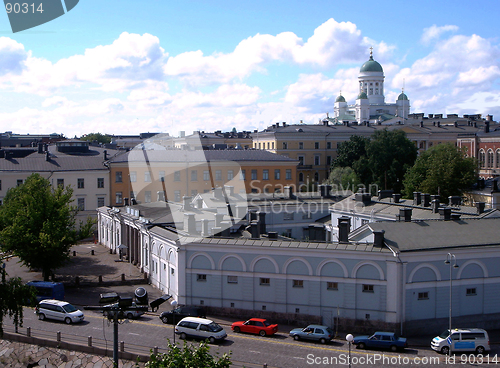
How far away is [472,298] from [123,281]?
2455cm

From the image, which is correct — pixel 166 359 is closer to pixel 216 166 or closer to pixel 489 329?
→ pixel 489 329

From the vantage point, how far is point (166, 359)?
682 inches

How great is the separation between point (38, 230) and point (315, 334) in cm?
2349

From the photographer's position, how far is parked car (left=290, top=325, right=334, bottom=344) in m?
28.9

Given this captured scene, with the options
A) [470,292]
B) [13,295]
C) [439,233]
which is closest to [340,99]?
[439,233]

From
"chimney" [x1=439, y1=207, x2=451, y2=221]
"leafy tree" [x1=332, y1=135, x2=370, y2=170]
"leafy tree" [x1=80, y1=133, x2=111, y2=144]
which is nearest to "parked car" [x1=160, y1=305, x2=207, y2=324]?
"chimney" [x1=439, y1=207, x2=451, y2=221]

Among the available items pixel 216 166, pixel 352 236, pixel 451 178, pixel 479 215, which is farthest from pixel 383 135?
pixel 352 236

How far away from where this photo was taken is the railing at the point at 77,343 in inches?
1104

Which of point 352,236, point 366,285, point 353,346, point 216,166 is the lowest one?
point 353,346

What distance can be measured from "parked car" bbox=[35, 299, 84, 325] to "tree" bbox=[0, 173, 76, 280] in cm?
674

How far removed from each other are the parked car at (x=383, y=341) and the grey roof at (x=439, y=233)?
496cm

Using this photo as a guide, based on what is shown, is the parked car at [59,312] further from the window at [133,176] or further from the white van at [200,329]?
the window at [133,176]

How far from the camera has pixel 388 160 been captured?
8019 cm

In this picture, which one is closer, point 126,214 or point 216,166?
point 126,214
